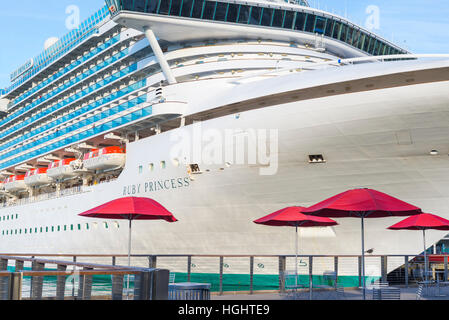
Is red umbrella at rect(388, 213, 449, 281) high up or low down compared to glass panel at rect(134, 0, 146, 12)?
down

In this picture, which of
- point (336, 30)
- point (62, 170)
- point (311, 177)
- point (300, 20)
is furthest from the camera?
point (62, 170)

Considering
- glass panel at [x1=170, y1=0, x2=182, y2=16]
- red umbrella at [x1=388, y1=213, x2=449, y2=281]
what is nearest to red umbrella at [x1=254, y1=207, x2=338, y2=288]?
red umbrella at [x1=388, y1=213, x2=449, y2=281]

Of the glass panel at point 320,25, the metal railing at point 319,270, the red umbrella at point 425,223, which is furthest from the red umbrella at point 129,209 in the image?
the glass panel at point 320,25

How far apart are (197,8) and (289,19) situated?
419 cm

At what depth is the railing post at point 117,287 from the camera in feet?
21.1

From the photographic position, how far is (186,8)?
25.1 metres

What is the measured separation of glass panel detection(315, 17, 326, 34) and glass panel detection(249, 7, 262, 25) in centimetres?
286

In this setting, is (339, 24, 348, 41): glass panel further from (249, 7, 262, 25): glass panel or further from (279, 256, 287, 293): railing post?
(279, 256, 287, 293): railing post

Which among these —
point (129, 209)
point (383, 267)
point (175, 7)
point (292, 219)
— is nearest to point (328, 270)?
point (383, 267)

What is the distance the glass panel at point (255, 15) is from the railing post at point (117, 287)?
20148 millimetres

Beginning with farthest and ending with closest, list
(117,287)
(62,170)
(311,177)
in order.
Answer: (62,170) < (311,177) < (117,287)

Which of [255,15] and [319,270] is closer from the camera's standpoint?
[319,270]

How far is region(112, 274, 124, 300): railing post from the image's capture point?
254 inches

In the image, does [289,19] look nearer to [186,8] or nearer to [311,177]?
[186,8]
